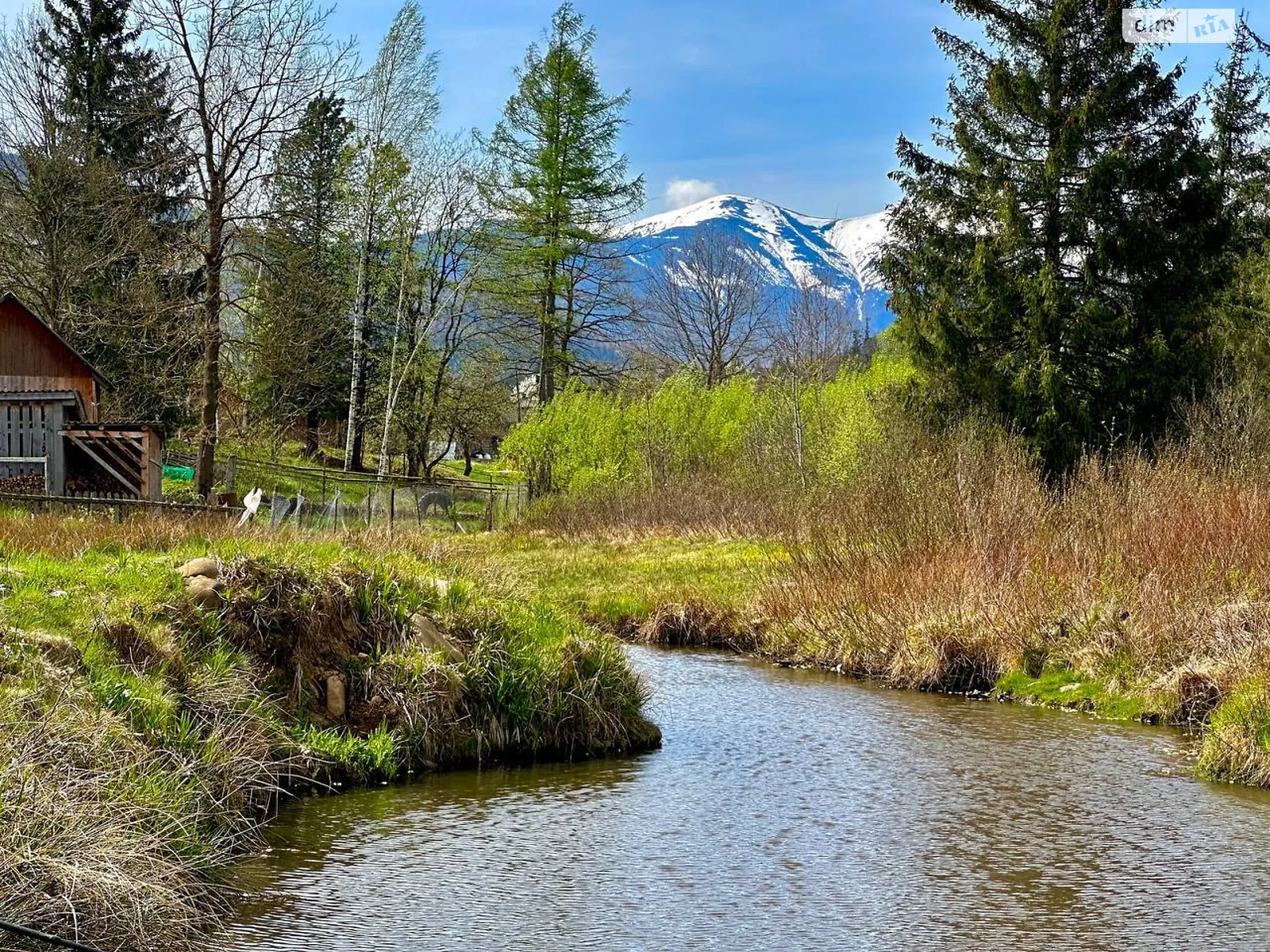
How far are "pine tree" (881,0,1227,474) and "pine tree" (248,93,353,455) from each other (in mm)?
13108

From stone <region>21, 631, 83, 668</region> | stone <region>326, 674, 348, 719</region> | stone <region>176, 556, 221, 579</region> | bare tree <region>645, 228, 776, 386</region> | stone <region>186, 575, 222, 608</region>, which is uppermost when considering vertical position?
bare tree <region>645, 228, 776, 386</region>

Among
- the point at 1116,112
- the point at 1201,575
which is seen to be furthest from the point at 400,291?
the point at 1201,575

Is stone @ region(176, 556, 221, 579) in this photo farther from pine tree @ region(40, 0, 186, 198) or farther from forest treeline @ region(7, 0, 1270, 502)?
pine tree @ region(40, 0, 186, 198)

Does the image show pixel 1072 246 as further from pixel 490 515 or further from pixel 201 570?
pixel 201 570

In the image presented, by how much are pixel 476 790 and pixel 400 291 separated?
31895 millimetres

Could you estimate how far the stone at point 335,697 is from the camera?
984 centimetres

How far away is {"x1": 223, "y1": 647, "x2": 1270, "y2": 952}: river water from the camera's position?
650 cm

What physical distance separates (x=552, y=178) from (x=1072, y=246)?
61.2 ft

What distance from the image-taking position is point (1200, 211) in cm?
2553

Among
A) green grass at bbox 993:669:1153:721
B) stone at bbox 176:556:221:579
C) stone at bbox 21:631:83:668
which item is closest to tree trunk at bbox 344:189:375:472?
green grass at bbox 993:669:1153:721

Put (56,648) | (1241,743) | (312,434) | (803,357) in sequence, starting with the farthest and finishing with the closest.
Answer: (312,434)
(803,357)
(1241,743)
(56,648)

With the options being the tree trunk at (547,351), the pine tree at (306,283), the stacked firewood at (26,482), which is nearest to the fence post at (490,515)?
the tree trunk at (547,351)

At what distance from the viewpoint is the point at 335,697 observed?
9.86m

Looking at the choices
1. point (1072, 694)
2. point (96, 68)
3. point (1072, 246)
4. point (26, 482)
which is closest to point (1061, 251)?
point (1072, 246)
